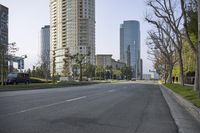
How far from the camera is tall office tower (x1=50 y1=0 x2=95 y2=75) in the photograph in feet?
441

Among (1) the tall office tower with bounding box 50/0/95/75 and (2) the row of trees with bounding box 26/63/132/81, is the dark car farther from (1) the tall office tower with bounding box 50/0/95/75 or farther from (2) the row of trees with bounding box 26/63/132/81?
(1) the tall office tower with bounding box 50/0/95/75

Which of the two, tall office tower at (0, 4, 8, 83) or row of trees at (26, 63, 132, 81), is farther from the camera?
row of trees at (26, 63, 132, 81)

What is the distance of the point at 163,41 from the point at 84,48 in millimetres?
81857

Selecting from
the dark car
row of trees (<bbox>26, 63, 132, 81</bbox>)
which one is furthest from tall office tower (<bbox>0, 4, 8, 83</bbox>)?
row of trees (<bbox>26, 63, 132, 81</bbox>)

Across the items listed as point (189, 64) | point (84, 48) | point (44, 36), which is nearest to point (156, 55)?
point (189, 64)

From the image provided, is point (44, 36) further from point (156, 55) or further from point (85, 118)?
point (85, 118)

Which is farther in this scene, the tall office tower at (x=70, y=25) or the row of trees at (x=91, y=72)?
the tall office tower at (x=70, y=25)

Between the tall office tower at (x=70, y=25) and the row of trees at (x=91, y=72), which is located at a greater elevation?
the tall office tower at (x=70, y=25)

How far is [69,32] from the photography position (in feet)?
458

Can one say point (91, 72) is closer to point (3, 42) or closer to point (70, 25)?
point (70, 25)

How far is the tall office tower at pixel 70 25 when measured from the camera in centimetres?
13450

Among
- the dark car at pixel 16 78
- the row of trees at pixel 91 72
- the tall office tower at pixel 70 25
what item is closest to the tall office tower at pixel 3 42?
the dark car at pixel 16 78

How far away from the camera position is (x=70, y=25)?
453 feet

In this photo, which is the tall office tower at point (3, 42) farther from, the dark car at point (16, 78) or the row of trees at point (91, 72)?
the row of trees at point (91, 72)
